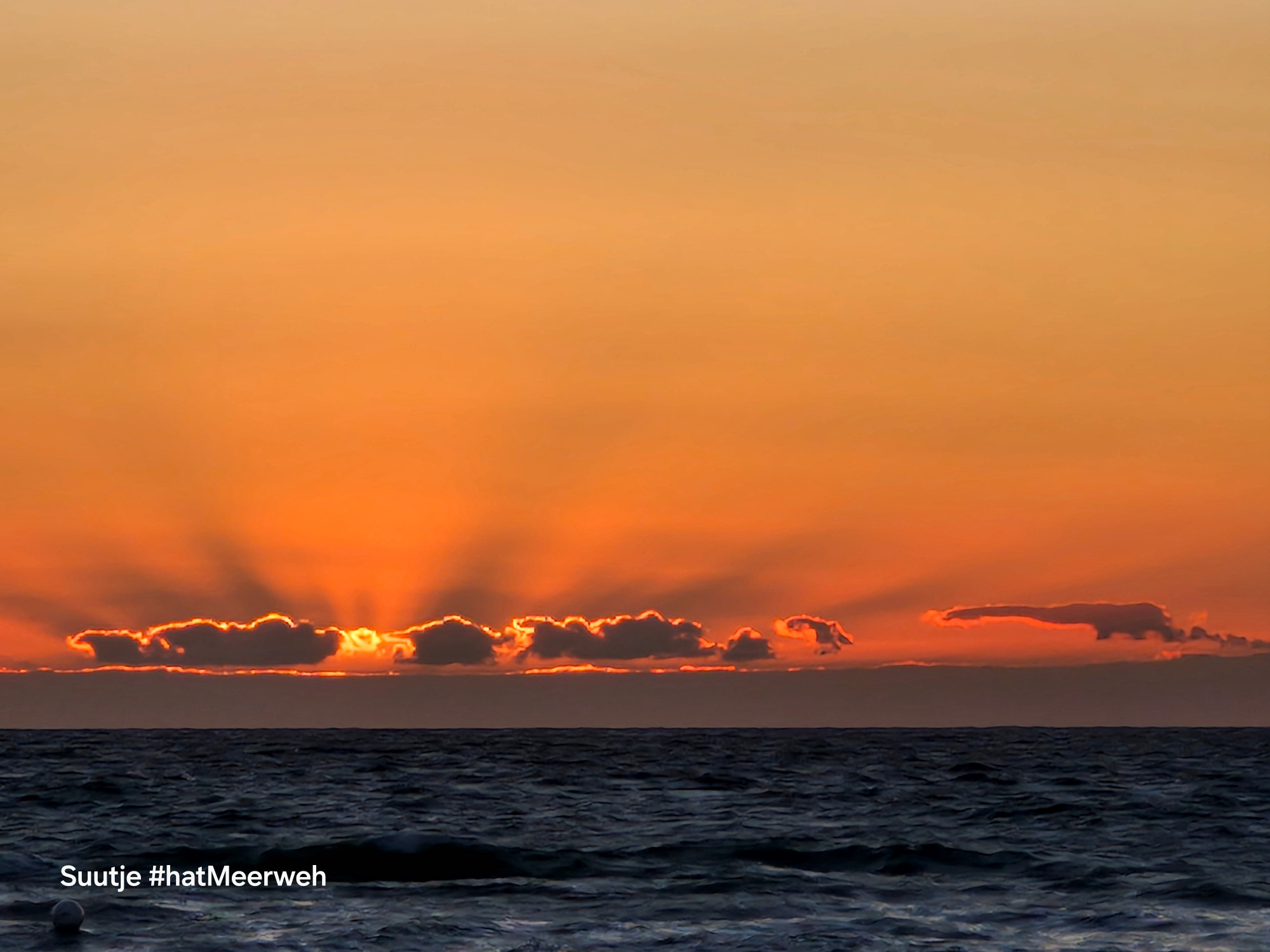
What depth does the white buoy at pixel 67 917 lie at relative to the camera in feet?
93.5

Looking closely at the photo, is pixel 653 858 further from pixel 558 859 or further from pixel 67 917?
pixel 67 917

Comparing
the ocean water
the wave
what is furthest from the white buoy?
the wave

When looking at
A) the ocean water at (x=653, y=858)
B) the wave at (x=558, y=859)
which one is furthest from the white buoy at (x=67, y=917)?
the wave at (x=558, y=859)

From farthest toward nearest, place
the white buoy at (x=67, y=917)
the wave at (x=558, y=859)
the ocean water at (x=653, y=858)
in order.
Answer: the wave at (x=558, y=859) < the ocean water at (x=653, y=858) < the white buoy at (x=67, y=917)

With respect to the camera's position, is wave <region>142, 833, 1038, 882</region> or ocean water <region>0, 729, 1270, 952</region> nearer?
ocean water <region>0, 729, 1270, 952</region>

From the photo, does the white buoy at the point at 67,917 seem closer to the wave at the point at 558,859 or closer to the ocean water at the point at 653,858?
the ocean water at the point at 653,858

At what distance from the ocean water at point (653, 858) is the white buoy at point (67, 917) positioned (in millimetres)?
311

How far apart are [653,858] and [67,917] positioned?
58.6 ft

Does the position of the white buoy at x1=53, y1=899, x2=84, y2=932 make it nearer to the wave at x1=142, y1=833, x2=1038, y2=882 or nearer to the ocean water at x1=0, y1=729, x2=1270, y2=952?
the ocean water at x1=0, y1=729, x2=1270, y2=952

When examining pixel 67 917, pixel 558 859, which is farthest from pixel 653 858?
pixel 67 917

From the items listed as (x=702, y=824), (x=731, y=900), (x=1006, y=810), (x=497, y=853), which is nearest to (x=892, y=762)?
(x=1006, y=810)

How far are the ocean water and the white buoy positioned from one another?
31cm

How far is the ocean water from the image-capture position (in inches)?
1174

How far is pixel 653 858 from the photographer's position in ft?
136
